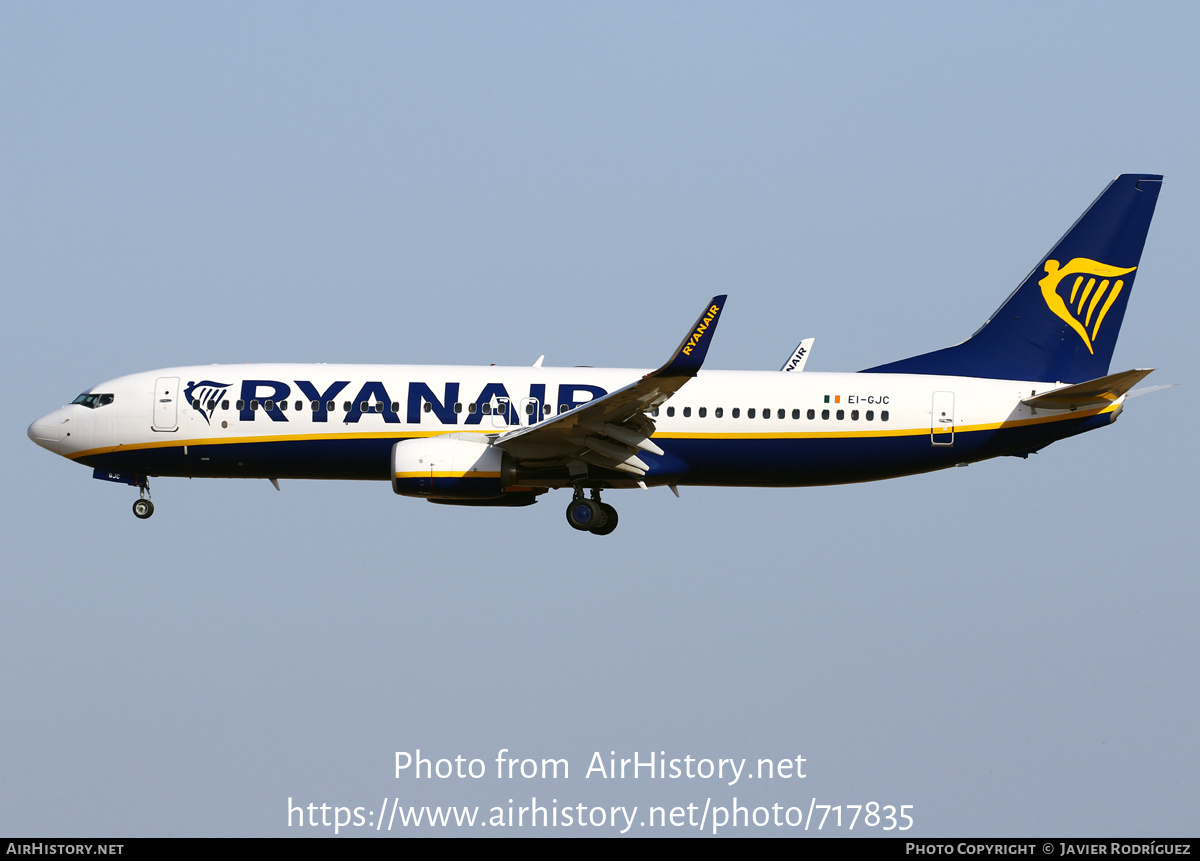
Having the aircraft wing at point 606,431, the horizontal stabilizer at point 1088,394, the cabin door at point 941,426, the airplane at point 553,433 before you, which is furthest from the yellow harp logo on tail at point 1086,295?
the aircraft wing at point 606,431

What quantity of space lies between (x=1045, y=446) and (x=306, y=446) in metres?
18.0

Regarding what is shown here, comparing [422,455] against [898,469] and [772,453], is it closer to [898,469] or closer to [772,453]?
[772,453]

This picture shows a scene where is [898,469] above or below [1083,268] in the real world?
below

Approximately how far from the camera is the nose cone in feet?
120

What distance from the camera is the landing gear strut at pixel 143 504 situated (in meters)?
36.4

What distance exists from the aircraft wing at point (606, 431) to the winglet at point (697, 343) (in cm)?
15

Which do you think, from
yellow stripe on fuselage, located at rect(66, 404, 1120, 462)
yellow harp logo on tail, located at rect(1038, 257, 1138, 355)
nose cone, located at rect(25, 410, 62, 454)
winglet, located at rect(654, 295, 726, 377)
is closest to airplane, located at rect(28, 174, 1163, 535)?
yellow stripe on fuselage, located at rect(66, 404, 1120, 462)

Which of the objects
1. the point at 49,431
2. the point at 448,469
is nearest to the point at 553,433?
the point at 448,469

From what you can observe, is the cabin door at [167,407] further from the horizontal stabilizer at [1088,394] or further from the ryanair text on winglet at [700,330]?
the horizontal stabilizer at [1088,394]

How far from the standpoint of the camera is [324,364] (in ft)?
118

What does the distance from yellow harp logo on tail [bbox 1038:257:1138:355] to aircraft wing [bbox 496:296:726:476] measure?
1133 cm

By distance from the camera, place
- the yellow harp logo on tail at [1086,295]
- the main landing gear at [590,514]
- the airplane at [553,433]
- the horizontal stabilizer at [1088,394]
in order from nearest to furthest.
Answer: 1. the horizontal stabilizer at [1088,394]
2. the airplane at [553,433]
3. the main landing gear at [590,514]
4. the yellow harp logo on tail at [1086,295]

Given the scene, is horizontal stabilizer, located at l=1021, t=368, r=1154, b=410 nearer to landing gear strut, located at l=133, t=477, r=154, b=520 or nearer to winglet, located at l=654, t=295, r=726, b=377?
winglet, located at l=654, t=295, r=726, b=377

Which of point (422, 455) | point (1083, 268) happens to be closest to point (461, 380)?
point (422, 455)
